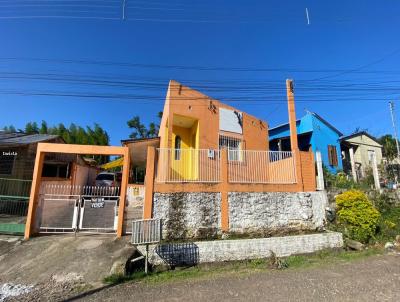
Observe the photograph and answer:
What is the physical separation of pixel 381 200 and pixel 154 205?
9.79 m

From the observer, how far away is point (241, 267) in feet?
23.9

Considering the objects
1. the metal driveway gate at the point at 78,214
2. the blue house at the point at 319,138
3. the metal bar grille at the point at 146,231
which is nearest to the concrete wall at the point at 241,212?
the metal bar grille at the point at 146,231

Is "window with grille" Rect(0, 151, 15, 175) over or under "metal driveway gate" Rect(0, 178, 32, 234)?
over

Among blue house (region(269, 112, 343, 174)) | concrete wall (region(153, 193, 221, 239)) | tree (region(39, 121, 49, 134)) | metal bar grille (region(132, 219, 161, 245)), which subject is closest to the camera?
metal bar grille (region(132, 219, 161, 245))

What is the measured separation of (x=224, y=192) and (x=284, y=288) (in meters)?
4.03

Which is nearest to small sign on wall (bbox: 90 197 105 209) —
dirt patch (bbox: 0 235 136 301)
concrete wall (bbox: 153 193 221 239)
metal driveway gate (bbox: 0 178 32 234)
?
dirt patch (bbox: 0 235 136 301)

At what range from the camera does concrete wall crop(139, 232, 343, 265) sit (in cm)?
Result: 776

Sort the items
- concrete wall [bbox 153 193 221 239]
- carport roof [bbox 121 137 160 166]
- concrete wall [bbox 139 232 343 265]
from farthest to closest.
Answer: carport roof [bbox 121 137 160 166] → concrete wall [bbox 153 193 221 239] → concrete wall [bbox 139 232 343 265]

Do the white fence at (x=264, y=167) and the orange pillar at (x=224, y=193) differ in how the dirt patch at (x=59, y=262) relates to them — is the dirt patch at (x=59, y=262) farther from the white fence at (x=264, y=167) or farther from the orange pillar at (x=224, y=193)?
the white fence at (x=264, y=167)

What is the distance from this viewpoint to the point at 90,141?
32.6 m

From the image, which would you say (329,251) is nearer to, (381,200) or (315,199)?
(315,199)

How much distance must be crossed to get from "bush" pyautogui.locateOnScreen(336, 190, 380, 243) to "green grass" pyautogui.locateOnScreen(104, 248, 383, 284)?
0.64 metres

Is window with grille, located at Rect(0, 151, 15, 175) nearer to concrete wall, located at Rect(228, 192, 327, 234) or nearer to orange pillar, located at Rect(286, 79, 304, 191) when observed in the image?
concrete wall, located at Rect(228, 192, 327, 234)

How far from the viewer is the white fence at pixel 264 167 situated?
9.76 metres
